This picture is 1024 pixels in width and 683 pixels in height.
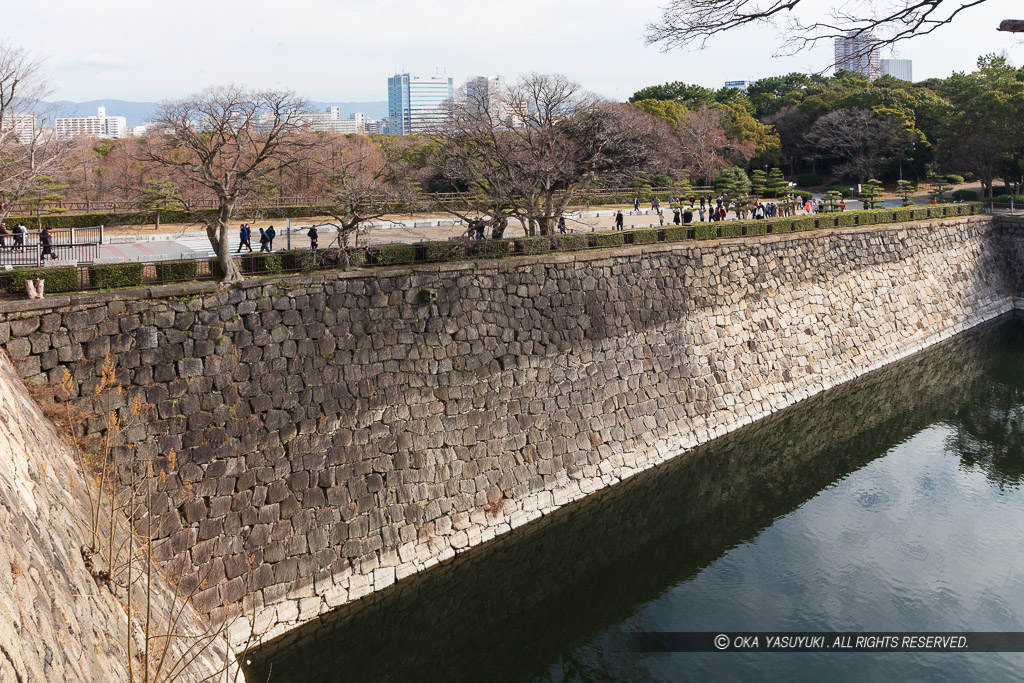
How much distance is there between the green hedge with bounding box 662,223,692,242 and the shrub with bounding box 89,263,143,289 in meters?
15.9

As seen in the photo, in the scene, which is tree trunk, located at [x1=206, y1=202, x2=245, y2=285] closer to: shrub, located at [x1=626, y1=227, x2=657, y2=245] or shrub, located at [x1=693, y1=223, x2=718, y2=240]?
shrub, located at [x1=626, y1=227, x2=657, y2=245]

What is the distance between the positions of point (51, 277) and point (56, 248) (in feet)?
22.3

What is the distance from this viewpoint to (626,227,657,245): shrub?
2352cm

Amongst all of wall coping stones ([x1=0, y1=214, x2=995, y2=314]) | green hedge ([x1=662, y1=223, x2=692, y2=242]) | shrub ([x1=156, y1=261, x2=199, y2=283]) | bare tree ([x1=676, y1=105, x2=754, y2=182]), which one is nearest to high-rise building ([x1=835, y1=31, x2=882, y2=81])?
wall coping stones ([x1=0, y1=214, x2=995, y2=314])

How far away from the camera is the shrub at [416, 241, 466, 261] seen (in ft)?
61.2

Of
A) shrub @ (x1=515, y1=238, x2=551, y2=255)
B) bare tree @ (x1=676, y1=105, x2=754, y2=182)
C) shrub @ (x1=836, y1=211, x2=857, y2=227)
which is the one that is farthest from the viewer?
bare tree @ (x1=676, y1=105, x2=754, y2=182)

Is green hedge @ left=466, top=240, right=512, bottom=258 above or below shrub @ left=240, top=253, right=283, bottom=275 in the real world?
above

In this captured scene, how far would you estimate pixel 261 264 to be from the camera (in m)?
16.3

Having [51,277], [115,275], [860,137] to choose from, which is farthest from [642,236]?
[860,137]

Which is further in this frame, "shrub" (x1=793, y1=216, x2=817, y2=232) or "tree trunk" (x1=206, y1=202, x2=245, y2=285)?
"shrub" (x1=793, y1=216, x2=817, y2=232)

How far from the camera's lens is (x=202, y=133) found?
1784cm

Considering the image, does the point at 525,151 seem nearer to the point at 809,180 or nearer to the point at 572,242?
the point at 572,242

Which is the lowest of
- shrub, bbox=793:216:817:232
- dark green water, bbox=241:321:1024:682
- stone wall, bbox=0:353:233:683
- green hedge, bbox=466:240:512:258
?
dark green water, bbox=241:321:1024:682

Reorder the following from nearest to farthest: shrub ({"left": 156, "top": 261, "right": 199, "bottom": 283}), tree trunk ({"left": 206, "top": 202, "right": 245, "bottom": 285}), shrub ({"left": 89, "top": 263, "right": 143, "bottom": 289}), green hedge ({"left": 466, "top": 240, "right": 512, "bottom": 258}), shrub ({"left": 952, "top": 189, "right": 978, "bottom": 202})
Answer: shrub ({"left": 89, "top": 263, "right": 143, "bottom": 289})
shrub ({"left": 156, "top": 261, "right": 199, "bottom": 283})
tree trunk ({"left": 206, "top": 202, "right": 245, "bottom": 285})
green hedge ({"left": 466, "top": 240, "right": 512, "bottom": 258})
shrub ({"left": 952, "top": 189, "right": 978, "bottom": 202})
